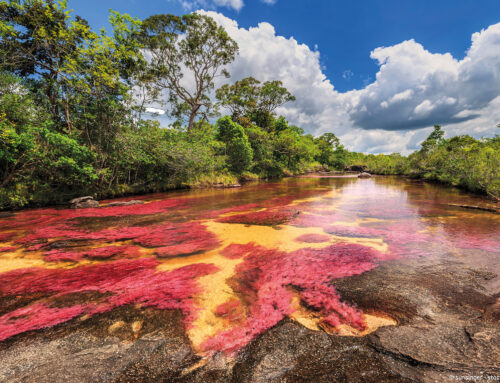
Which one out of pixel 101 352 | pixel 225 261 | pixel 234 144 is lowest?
pixel 225 261

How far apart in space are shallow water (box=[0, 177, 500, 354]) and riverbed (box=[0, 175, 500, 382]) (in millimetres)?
24

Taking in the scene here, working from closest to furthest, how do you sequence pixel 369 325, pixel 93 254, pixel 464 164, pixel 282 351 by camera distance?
pixel 282 351 → pixel 369 325 → pixel 93 254 → pixel 464 164

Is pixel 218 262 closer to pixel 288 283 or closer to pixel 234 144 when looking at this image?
pixel 288 283

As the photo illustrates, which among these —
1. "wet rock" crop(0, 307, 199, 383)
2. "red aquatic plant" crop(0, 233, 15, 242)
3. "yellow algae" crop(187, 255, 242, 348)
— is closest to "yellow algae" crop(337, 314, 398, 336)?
"yellow algae" crop(187, 255, 242, 348)

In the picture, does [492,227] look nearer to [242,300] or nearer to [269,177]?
[242,300]

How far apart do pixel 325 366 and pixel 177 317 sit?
1580 mm

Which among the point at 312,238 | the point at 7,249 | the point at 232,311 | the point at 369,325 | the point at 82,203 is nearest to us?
the point at 369,325

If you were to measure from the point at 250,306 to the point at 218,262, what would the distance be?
1.45m

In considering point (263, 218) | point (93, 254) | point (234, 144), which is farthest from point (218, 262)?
point (234, 144)

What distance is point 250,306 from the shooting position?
2.45m

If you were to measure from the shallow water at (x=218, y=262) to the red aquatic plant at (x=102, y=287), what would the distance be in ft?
0.05

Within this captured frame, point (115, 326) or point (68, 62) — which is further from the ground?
point (68, 62)

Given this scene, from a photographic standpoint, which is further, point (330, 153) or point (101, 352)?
point (330, 153)

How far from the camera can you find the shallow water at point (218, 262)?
2248 millimetres
